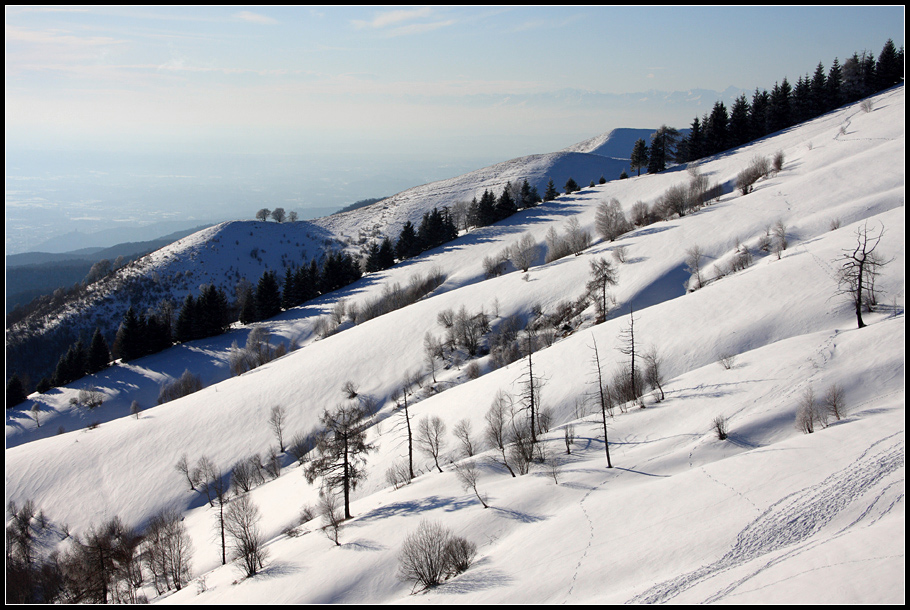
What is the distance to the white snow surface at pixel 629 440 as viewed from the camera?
1608cm

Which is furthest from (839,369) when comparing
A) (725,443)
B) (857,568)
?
(857,568)

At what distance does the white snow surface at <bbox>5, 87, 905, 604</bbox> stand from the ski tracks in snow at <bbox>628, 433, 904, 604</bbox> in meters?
0.08

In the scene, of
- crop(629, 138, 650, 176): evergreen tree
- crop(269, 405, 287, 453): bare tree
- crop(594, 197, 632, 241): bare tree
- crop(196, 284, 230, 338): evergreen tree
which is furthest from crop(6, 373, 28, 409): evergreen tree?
crop(629, 138, 650, 176): evergreen tree

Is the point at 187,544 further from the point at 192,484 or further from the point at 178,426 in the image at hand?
the point at 178,426

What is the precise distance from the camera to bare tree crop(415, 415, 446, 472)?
104 ft

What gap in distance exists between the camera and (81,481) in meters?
38.5

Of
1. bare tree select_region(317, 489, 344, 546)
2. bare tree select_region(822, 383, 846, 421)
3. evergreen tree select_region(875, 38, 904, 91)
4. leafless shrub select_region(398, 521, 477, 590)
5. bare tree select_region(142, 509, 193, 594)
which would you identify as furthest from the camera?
evergreen tree select_region(875, 38, 904, 91)

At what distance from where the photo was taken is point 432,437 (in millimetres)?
32594

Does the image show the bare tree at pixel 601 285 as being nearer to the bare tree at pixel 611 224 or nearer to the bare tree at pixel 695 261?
the bare tree at pixel 695 261

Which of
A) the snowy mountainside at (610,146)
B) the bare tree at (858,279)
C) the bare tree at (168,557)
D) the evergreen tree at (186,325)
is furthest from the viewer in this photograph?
the snowy mountainside at (610,146)

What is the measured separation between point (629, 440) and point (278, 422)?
99.4 ft

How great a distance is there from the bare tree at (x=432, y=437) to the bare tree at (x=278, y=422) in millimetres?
14432

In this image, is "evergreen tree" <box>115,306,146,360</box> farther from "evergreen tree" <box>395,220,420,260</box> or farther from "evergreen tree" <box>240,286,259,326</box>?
"evergreen tree" <box>395,220,420,260</box>

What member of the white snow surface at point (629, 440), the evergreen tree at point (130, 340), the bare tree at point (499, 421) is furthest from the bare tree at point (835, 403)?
the evergreen tree at point (130, 340)
